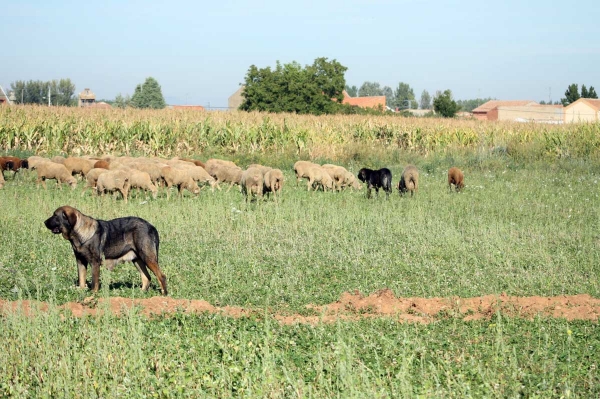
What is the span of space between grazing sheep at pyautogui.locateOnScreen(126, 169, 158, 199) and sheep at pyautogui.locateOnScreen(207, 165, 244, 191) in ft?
13.3

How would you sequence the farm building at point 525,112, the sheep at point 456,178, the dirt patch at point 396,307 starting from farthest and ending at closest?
the farm building at point 525,112, the sheep at point 456,178, the dirt patch at point 396,307

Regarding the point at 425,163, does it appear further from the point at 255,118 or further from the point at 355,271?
the point at 355,271

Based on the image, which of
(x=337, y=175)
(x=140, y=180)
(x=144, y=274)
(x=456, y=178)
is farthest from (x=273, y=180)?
(x=144, y=274)

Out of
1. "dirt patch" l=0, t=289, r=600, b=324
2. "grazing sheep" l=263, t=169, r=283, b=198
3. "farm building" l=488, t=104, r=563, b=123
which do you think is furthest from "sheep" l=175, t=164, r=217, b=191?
"farm building" l=488, t=104, r=563, b=123

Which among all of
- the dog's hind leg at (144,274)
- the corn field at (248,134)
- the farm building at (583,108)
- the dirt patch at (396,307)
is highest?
the farm building at (583,108)

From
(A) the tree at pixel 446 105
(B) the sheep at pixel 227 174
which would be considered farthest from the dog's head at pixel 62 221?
(A) the tree at pixel 446 105

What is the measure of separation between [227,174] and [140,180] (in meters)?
4.55

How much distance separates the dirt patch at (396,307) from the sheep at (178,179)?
12.8 meters

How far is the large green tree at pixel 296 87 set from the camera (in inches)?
2643

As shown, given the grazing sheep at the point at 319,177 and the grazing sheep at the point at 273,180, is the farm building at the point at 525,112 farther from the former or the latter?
the grazing sheep at the point at 273,180

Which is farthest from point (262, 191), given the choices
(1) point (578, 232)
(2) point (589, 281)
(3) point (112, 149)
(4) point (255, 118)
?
(4) point (255, 118)

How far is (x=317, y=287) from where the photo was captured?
1135cm

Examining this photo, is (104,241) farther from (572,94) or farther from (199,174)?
(572,94)

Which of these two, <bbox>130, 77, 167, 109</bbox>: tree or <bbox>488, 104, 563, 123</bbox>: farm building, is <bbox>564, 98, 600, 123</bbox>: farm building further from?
<bbox>130, 77, 167, 109</bbox>: tree
